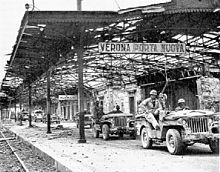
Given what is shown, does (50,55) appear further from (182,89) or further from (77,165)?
(77,165)

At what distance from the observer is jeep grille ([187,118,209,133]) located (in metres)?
9.56

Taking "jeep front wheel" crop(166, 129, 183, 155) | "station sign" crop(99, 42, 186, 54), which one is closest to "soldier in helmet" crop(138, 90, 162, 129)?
"jeep front wheel" crop(166, 129, 183, 155)

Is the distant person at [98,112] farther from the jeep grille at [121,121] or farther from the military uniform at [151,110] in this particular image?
the military uniform at [151,110]

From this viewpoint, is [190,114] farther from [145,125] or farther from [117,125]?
[117,125]

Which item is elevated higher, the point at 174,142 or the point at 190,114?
the point at 190,114

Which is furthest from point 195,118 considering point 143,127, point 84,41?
point 84,41

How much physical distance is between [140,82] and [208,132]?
17050 mm

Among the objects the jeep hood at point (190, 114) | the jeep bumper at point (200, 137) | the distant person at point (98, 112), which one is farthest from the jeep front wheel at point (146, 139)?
the distant person at point (98, 112)

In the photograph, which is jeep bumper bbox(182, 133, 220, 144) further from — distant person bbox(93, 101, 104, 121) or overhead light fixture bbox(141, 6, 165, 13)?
distant person bbox(93, 101, 104, 121)

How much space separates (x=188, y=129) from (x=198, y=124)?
316mm

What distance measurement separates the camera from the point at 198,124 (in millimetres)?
9664

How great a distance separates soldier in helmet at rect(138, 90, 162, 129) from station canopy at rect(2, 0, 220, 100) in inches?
60.5

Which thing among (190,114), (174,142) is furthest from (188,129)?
(174,142)

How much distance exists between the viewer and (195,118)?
9672 mm
